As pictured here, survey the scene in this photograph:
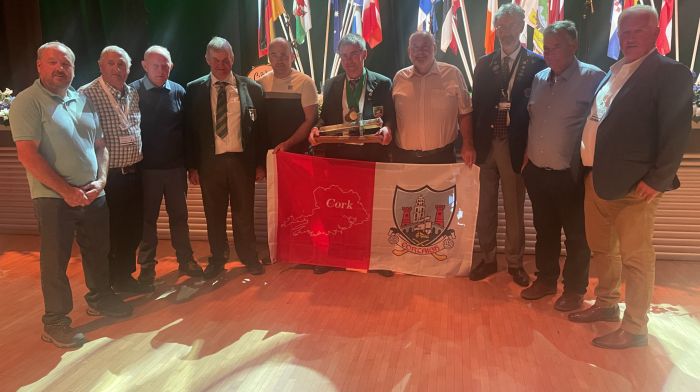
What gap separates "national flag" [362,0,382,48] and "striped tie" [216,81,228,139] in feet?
9.81

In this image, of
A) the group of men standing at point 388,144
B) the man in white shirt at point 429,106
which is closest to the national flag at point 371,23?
the group of men standing at point 388,144

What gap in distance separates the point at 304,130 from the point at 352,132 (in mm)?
422

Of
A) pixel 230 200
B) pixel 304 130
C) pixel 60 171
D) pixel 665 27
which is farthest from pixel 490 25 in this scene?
pixel 60 171

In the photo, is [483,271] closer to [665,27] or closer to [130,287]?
[130,287]

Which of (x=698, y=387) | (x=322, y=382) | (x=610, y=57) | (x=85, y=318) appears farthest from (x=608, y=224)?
(x=610, y=57)

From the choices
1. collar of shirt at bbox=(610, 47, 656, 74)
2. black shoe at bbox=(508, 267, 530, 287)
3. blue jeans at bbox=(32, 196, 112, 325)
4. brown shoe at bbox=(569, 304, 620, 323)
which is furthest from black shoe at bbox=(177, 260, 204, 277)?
collar of shirt at bbox=(610, 47, 656, 74)

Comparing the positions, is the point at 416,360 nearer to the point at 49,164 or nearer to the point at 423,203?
the point at 423,203

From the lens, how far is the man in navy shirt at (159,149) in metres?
3.03

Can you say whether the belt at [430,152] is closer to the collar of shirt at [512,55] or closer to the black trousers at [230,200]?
the collar of shirt at [512,55]

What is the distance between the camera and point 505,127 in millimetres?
3072

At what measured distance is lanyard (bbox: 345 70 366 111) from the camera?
3.22 meters

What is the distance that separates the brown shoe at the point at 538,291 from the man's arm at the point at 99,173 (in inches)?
97.6

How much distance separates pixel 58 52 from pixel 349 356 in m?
2.01

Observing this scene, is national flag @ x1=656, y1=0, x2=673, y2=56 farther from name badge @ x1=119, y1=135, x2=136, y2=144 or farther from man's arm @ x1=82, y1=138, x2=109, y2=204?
man's arm @ x1=82, y1=138, x2=109, y2=204
